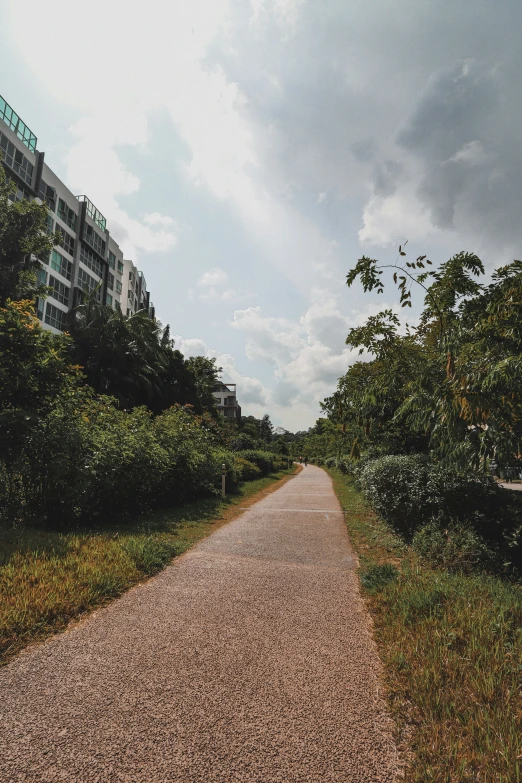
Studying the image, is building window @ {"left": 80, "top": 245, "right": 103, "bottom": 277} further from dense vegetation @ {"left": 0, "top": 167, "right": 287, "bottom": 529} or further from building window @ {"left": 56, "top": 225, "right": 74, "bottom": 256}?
dense vegetation @ {"left": 0, "top": 167, "right": 287, "bottom": 529}

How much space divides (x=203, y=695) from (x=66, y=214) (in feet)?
130

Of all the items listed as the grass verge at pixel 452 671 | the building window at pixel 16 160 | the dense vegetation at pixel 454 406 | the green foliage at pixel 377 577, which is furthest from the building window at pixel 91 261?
the grass verge at pixel 452 671

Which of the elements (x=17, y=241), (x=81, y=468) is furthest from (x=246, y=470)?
(x=81, y=468)

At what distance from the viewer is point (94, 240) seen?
37562 millimetres

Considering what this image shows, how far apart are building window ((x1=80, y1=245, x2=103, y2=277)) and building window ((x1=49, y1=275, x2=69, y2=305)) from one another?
4.21m

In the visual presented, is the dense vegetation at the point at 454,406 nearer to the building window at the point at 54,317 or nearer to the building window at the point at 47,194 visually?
the building window at the point at 54,317

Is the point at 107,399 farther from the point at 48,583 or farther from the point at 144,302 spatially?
the point at 144,302

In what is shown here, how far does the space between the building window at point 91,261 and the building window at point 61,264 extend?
2093 mm

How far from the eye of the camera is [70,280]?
33938 mm

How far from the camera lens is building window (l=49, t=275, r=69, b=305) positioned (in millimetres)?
31062

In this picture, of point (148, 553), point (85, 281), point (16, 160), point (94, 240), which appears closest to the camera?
point (148, 553)

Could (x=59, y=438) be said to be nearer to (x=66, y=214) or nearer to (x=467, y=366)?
(x=467, y=366)

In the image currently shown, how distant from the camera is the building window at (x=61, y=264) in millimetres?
31342

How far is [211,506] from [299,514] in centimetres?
271
